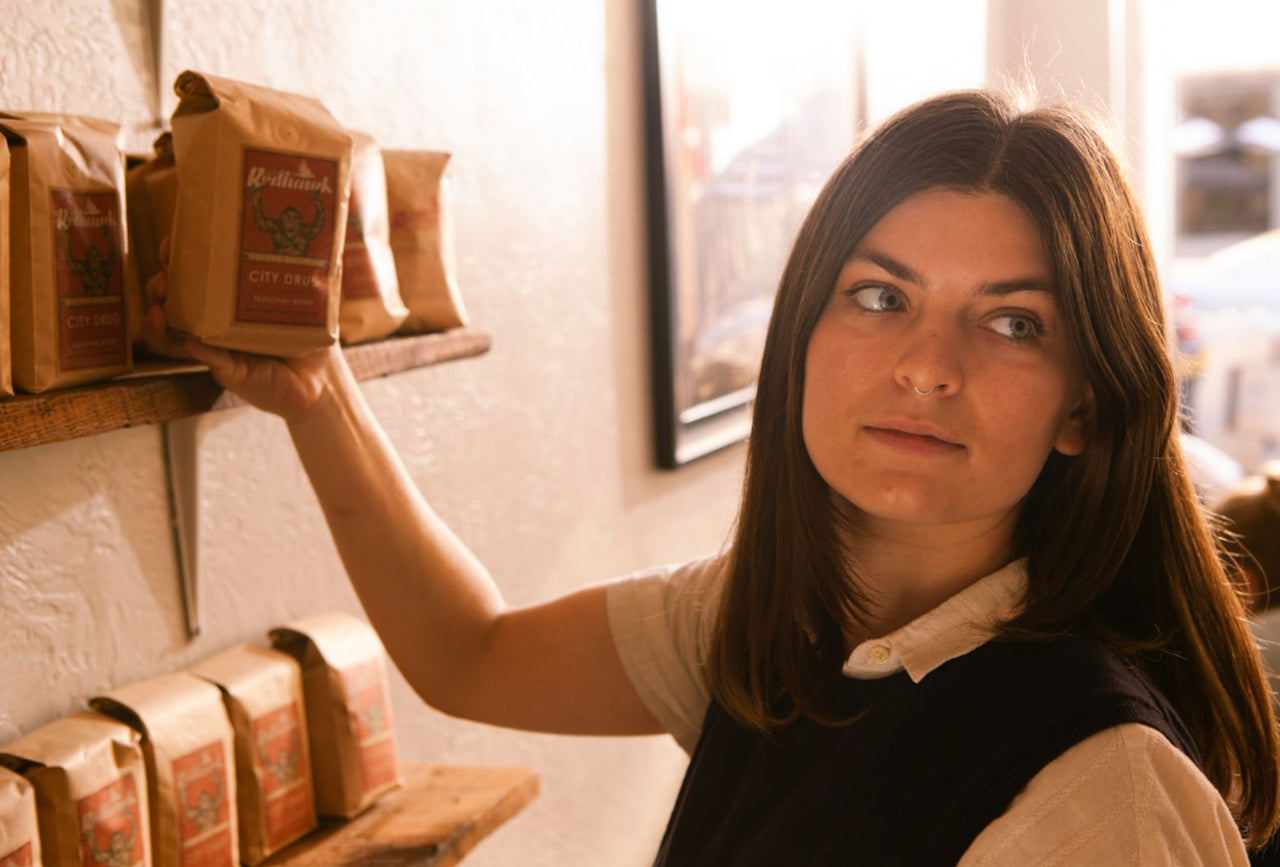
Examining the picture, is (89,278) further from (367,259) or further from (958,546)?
(958,546)

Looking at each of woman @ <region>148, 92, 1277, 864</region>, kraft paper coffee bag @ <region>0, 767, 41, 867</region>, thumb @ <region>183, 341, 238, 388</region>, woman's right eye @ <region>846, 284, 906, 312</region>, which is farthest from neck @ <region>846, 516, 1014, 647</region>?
kraft paper coffee bag @ <region>0, 767, 41, 867</region>

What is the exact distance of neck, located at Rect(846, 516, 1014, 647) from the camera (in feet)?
4.05

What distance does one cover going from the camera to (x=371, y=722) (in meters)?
1.29

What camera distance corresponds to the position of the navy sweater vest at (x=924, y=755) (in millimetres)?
1034

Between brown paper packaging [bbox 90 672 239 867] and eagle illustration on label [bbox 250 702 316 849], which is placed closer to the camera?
brown paper packaging [bbox 90 672 239 867]

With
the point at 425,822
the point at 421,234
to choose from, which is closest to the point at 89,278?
the point at 421,234

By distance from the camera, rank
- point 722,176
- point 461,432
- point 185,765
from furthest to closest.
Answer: point 722,176 < point 461,432 < point 185,765

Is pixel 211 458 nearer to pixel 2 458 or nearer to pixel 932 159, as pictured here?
pixel 2 458

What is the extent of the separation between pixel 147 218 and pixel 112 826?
49 centimetres

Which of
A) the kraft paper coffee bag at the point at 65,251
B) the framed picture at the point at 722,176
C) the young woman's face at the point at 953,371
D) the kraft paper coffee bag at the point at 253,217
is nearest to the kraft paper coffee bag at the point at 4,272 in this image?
the kraft paper coffee bag at the point at 65,251

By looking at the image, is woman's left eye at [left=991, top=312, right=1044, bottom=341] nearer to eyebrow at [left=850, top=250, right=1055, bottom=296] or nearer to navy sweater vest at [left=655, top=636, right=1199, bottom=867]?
eyebrow at [left=850, top=250, right=1055, bottom=296]

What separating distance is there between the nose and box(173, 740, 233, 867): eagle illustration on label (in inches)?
27.1

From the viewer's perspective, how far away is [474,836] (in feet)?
4.20

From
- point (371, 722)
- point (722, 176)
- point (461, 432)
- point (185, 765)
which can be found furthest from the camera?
point (722, 176)
